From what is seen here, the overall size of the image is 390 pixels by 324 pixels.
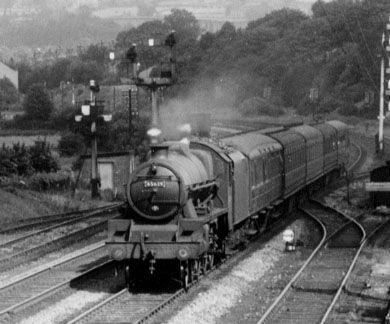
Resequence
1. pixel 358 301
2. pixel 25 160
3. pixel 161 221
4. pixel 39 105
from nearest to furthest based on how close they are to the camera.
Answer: pixel 358 301, pixel 161 221, pixel 25 160, pixel 39 105

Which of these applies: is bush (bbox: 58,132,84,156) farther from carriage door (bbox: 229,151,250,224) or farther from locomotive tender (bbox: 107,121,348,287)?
carriage door (bbox: 229,151,250,224)

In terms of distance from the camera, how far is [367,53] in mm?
82938

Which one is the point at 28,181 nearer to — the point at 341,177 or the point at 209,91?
the point at 341,177

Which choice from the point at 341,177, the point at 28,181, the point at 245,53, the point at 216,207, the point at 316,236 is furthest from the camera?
the point at 245,53

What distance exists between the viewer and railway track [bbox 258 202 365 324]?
1734 centimetres

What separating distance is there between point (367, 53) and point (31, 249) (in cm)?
6179

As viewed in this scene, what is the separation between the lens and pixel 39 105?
7681 cm

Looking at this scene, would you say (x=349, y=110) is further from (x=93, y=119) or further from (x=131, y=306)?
(x=131, y=306)

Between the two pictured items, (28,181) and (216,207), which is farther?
(28,181)

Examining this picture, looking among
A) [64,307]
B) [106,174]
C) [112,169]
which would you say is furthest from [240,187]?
[106,174]

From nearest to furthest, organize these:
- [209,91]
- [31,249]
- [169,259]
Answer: [169,259] < [31,249] < [209,91]

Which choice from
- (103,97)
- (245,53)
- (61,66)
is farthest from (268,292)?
(61,66)

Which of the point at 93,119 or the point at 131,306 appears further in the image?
the point at 93,119

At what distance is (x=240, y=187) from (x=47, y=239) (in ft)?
23.6
